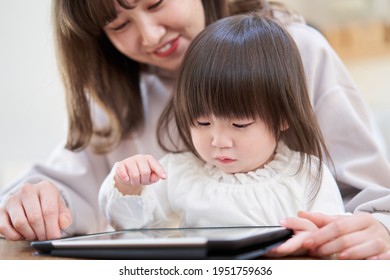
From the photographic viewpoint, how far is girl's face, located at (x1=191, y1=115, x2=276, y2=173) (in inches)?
25.5

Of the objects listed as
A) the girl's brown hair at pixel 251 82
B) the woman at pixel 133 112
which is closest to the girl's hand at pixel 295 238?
the woman at pixel 133 112

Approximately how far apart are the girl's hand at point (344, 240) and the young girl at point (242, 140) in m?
0.07

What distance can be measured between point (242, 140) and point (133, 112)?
348 mm

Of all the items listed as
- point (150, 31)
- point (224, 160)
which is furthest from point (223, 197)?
point (150, 31)

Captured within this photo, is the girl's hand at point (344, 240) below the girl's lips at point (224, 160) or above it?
below

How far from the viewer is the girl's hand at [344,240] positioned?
0.57 meters

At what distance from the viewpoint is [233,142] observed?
0.65 metres

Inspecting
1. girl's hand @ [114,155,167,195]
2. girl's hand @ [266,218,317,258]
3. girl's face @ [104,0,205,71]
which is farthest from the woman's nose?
girl's hand @ [266,218,317,258]

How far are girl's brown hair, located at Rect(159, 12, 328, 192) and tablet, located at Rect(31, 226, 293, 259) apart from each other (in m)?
0.13

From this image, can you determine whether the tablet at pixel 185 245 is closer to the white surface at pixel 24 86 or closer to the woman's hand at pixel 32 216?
the woman's hand at pixel 32 216

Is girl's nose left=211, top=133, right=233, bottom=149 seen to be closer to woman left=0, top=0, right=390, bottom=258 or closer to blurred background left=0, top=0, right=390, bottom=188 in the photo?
woman left=0, top=0, right=390, bottom=258

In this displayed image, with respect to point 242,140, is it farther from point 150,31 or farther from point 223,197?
point 150,31

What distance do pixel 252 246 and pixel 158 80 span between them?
513mm

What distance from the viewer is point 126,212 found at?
726 mm
